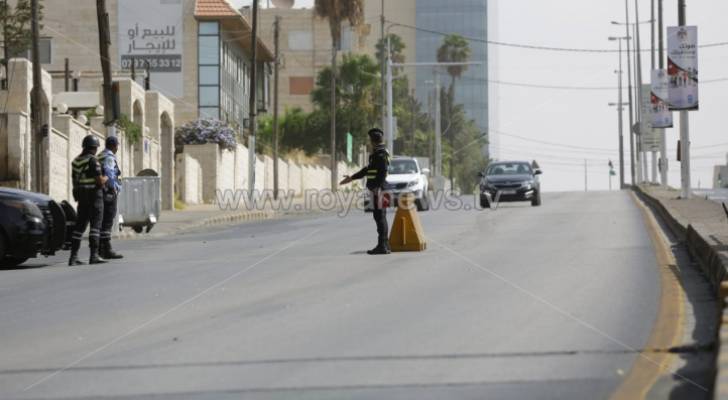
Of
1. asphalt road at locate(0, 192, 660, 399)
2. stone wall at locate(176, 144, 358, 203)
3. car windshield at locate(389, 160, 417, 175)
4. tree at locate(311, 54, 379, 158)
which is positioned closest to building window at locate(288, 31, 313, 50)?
tree at locate(311, 54, 379, 158)

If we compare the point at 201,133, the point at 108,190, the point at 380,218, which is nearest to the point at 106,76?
the point at 108,190

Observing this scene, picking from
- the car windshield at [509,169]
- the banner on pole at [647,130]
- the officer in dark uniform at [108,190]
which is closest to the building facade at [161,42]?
the banner on pole at [647,130]

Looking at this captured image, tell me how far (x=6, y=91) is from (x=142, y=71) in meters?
33.4

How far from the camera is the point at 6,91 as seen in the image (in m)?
37.8

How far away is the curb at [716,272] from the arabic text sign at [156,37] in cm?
4618

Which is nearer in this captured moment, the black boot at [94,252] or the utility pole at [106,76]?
the black boot at [94,252]

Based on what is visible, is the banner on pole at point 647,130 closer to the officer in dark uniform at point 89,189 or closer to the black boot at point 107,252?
the black boot at point 107,252

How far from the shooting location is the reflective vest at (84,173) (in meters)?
20.6

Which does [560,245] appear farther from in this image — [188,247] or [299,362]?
[299,362]

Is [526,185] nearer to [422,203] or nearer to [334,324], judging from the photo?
[422,203]

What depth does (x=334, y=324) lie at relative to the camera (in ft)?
40.0

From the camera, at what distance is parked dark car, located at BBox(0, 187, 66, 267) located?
65.1ft

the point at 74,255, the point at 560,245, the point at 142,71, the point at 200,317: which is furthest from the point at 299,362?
the point at 142,71

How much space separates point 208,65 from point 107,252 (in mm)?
52309
